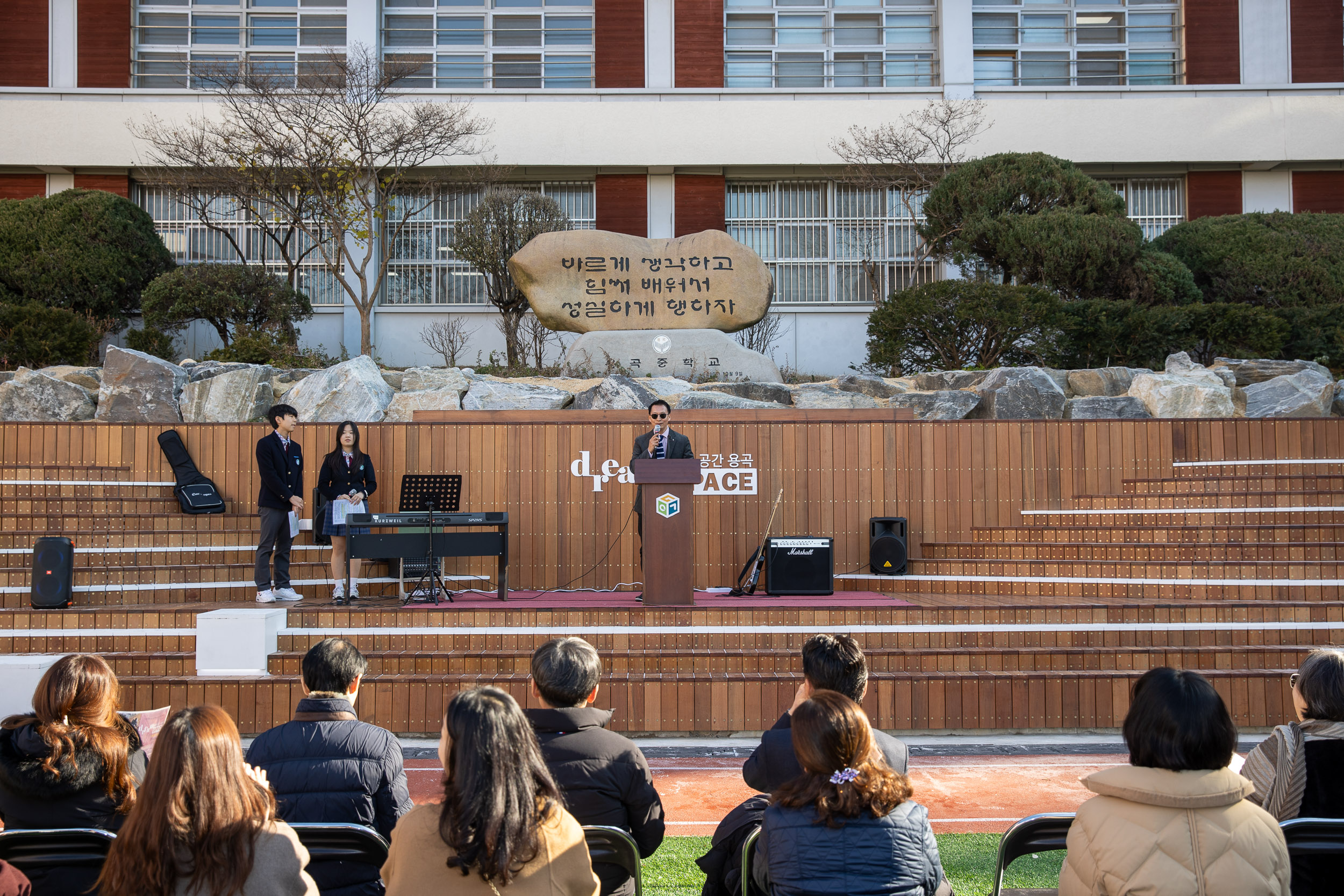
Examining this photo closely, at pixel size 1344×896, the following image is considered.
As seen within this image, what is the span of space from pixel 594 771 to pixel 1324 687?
92.1 inches

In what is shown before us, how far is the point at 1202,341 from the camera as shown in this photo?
15.0 meters

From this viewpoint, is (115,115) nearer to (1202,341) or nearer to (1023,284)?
(1023,284)

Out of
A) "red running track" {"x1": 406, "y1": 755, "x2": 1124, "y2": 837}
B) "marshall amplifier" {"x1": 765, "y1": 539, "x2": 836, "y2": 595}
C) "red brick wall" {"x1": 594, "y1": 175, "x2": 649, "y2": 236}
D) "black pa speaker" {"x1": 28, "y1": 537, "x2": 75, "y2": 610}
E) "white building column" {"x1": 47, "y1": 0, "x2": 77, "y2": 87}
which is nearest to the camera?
"red running track" {"x1": 406, "y1": 755, "x2": 1124, "y2": 837}

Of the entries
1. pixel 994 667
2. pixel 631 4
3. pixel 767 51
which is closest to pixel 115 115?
pixel 631 4

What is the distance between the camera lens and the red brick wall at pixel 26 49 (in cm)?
2072

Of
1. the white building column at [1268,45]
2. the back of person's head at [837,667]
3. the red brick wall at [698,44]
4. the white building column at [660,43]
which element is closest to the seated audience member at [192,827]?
the back of person's head at [837,667]

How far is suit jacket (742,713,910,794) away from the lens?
3281mm

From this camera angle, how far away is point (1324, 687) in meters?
3.18

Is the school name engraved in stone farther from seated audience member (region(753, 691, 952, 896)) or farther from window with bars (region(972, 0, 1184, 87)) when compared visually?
seated audience member (region(753, 691, 952, 896))

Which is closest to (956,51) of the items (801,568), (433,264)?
(433,264)

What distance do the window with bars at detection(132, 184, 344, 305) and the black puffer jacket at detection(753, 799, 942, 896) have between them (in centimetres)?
1951

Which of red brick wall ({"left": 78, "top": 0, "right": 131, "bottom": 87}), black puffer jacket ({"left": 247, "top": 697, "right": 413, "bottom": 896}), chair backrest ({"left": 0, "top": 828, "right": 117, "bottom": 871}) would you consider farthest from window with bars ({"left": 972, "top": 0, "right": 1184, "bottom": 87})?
chair backrest ({"left": 0, "top": 828, "right": 117, "bottom": 871})

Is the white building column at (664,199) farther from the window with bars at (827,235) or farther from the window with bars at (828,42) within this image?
the window with bars at (828,42)

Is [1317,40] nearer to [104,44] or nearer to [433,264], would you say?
[433,264]
